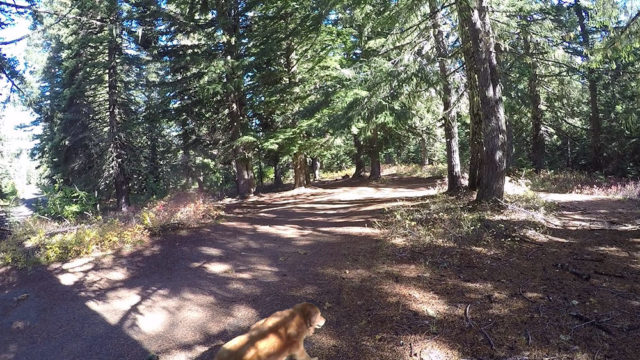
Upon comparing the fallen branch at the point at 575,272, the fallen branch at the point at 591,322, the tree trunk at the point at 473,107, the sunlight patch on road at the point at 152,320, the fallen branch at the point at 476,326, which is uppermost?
the tree trunk at the point at 473,107

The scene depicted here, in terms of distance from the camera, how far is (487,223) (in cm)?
693

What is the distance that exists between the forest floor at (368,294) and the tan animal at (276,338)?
79 centimetres

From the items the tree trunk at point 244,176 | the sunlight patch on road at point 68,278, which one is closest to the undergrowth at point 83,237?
the sunlight patch on road at point 68,278

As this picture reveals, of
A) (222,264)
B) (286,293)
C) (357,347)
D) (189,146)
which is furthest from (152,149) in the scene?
(357,347)

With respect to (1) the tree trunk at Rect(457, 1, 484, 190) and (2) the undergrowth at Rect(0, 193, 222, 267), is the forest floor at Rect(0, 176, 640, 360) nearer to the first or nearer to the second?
(2) the undergrowth at Rect(0, 193, 222, 267)

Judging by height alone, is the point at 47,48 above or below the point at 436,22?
above

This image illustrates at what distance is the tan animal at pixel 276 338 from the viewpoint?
2.74m

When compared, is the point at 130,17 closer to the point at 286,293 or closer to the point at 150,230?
the point at 150,230

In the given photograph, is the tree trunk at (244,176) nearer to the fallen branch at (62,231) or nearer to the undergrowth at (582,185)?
the fallen branch at (62,231)

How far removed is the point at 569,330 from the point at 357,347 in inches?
87.0

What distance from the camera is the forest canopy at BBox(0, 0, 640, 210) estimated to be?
387 inches

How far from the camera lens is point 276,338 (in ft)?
9.63

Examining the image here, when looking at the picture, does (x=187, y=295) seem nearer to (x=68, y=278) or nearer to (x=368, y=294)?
(x=68, y=278)

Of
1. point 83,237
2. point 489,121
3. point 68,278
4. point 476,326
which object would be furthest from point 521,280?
point 83,237
